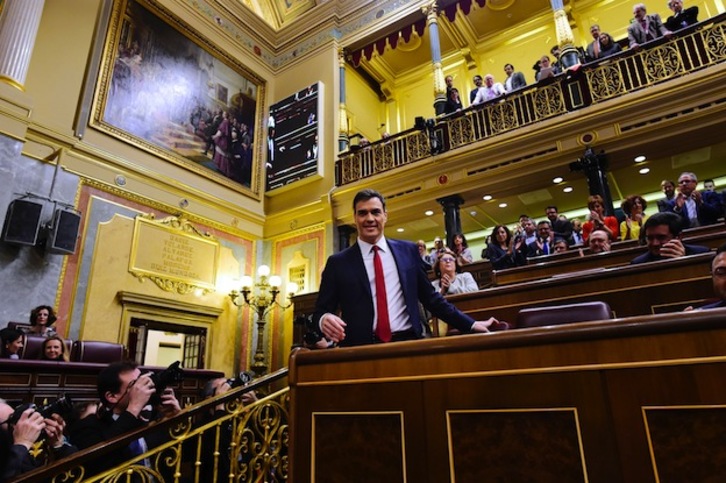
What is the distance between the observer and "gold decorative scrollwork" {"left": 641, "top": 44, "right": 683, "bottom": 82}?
5.61 meters

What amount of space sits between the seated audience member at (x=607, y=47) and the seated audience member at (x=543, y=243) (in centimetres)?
265

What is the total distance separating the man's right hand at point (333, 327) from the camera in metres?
1.56

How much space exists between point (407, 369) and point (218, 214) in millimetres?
7275


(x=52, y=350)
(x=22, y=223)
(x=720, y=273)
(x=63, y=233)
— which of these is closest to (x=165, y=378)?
(x=720, y=273)

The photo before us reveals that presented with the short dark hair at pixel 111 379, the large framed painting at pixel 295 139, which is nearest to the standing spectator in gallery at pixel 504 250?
the large framed painting at pixel 295 139

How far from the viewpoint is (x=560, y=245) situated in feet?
17.5

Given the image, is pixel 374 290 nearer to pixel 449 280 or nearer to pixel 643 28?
pixel 449 280

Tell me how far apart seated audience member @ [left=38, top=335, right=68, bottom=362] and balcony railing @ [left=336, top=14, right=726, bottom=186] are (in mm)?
5116

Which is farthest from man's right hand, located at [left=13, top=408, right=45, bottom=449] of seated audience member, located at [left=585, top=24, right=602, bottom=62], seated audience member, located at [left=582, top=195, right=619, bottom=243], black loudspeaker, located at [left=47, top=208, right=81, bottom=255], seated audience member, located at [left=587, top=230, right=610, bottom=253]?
seated audience member, located at [left=585, top=24, right=602, bottom=62]

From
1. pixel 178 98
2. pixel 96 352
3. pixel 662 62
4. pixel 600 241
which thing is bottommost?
pixel 96 352

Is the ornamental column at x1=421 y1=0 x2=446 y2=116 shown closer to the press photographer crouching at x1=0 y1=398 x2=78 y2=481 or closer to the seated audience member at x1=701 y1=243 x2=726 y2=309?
the seated audience member at x1=701 y1=243 x2=726 y2=309

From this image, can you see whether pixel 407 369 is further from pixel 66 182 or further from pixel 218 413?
pixel 66 182

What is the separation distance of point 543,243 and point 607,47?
9.98ft

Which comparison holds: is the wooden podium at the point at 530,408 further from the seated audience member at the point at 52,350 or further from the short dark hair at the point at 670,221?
the seated audience member at the point at 52,350
